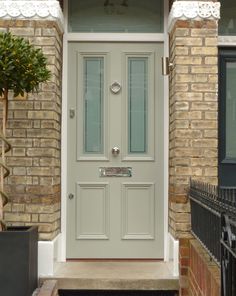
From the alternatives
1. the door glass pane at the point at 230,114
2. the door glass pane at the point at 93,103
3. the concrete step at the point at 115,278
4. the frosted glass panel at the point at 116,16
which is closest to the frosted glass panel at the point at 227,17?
the door glass pane at the point at 230,114

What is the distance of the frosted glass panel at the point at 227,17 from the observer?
6.73 meters

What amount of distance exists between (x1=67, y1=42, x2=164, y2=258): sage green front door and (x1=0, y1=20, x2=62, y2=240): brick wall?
0.60m

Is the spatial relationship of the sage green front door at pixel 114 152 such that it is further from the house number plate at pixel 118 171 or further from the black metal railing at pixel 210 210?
the black metal railing at pixel 210 210

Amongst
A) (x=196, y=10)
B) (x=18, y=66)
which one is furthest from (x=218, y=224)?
(x=196, y=10)

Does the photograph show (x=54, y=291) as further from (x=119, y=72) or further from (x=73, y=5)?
(x=73, y=5)

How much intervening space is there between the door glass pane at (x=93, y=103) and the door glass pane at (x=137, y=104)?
332mm

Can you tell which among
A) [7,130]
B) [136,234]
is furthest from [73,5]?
[136,234]

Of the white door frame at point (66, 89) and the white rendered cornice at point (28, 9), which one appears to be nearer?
the white rendered cornice at point (28, 9)

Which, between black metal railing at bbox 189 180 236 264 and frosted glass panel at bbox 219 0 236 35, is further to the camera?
frosted glass panel at bbox 219 0 236 35

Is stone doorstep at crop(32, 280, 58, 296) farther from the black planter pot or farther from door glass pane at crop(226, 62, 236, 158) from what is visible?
door glass pane at crop(226, 62, 236, 158)

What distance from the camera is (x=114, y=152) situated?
678 cm

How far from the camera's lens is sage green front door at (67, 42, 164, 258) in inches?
267

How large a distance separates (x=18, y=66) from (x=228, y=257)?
268cm

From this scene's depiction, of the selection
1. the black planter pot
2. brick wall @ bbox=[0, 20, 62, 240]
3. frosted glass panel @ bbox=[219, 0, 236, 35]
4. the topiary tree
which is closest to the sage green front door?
brick wall @ bbox=[0, 20, 62, 240]
